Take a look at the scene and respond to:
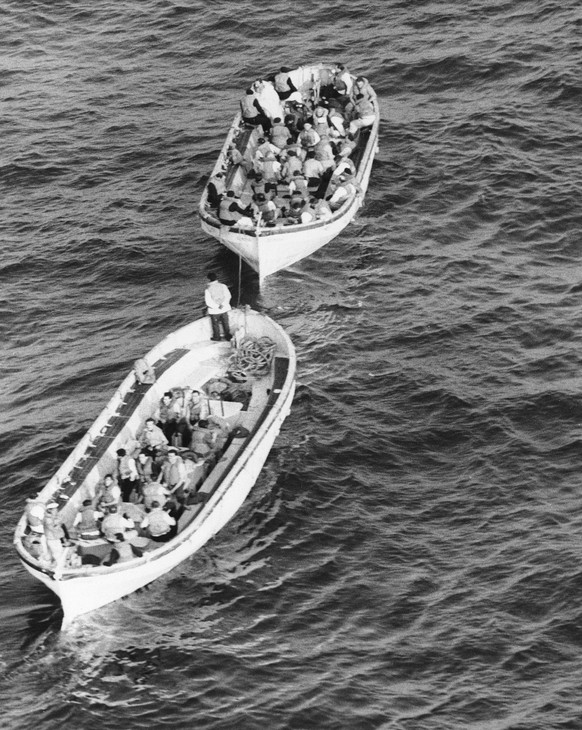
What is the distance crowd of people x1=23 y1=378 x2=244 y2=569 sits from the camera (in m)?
36.5

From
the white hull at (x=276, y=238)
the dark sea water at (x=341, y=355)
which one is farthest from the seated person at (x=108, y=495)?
the white hull at (x=276, y=238)

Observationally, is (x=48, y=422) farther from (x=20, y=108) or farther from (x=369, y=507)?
(x=20, y=108)

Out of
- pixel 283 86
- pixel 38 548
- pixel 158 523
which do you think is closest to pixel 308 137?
pixel 283 86

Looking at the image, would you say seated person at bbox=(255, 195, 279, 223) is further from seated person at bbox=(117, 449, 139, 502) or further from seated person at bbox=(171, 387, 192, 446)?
seated person at bbox=(117, 449, 139, 502)

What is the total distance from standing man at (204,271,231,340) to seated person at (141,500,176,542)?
28.6ft

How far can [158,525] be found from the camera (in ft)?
122

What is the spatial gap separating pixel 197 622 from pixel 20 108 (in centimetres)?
Answer: 3082

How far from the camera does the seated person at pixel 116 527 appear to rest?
121ft

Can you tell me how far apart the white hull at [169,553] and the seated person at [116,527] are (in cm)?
92

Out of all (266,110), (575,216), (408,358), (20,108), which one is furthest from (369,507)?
(20,108)

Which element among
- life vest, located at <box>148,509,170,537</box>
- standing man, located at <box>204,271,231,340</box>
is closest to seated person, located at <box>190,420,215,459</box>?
life vest, located at <box>148,509,170,537</box>

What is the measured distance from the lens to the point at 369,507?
39875mm

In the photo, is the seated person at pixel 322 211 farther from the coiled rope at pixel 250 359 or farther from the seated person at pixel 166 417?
the seated person at pixel 166 417

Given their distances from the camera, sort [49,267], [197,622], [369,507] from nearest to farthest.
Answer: [197,622] → [369,507] → [49,267]
